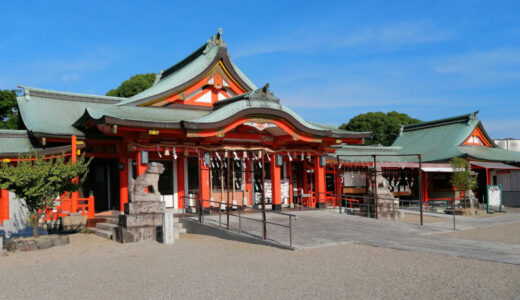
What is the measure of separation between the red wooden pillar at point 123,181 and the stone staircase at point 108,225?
61cm

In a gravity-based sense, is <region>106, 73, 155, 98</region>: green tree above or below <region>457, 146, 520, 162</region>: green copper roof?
above

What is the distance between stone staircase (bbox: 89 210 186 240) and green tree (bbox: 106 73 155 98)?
2377cm

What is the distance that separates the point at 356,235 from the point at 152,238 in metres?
5.90

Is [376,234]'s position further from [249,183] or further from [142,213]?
[249,183]

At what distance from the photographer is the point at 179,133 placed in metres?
15.4

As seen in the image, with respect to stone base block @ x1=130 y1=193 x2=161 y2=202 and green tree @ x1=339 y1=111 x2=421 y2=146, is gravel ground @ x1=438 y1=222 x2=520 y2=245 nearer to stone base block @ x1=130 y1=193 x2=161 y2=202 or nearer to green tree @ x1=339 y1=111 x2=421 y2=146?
stone base block @ x1=130 y1=193 x2=161 y2=202

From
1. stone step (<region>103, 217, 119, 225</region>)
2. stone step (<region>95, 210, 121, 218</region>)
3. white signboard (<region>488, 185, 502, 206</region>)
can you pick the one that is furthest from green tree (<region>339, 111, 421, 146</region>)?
stone step (<region>103, 217, 119, 225</region>)

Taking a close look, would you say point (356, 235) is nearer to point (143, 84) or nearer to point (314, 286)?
point (314, 286)

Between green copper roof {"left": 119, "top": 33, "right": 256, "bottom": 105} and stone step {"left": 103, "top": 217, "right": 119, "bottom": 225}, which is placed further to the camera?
green copper roof {"left": 119, "top": 33, "right": 256, "bottom": 105}

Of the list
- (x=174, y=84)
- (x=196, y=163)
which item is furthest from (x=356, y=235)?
(x=174, y=84)

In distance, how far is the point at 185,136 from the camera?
15938 millimetres

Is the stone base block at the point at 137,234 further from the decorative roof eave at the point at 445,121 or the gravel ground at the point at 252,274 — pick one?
the decorative roof eave at the point at 445,121

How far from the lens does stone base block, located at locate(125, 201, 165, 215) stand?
12312 mm

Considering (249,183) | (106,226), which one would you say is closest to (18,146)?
(106,226)
